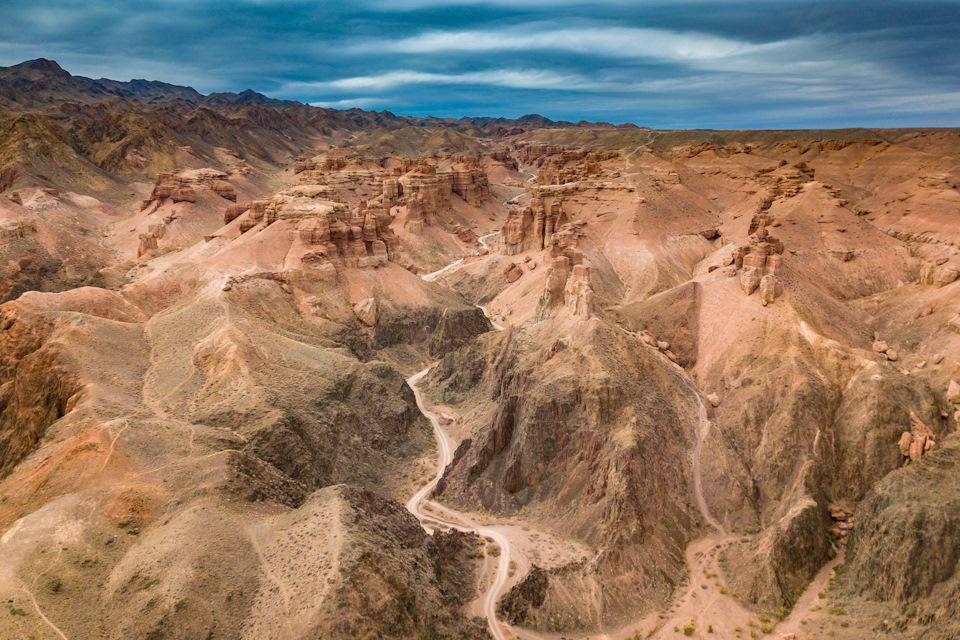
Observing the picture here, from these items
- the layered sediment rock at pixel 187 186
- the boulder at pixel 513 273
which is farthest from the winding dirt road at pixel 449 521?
the layered sediment rock at pixel 187 186

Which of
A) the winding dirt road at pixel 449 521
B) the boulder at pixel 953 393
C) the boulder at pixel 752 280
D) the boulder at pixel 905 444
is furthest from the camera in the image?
the boulder at pixel 752 280

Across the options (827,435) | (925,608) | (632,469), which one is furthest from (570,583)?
(827,435)

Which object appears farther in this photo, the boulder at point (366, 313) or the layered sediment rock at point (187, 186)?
the layered sediment rock at point (187, 186)

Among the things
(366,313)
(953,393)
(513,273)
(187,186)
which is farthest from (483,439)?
(187,186)

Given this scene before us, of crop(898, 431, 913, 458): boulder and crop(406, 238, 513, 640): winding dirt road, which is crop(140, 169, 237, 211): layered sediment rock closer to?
crop(406, 238, 513, 640): winding dirt road

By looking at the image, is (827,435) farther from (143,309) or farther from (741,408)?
(143,309)

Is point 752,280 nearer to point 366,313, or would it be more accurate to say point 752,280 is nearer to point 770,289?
point 770,289

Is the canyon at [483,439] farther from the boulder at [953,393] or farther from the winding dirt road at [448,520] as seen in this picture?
the winding dirt road at [448,520]

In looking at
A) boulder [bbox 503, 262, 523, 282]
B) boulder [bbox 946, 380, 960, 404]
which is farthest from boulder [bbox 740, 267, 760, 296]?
boulder [bbox 503, 262, 523, 282]
